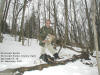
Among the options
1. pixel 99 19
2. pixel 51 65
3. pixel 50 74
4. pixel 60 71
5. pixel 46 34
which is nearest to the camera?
pixel 50 74

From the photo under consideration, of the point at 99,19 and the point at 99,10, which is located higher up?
the point at 99,10

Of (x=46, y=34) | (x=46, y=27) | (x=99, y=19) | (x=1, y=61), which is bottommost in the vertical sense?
(x=1, y=61)

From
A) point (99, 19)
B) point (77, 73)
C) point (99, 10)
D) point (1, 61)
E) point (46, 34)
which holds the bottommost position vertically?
point (77, 73)

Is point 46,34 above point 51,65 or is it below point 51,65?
above

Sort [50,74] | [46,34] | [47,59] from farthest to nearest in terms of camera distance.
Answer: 1. [46,34]
2. [47,59]
3. [50,74]

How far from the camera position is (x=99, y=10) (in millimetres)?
10633

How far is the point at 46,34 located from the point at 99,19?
7904 mm

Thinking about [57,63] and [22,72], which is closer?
[22,72]

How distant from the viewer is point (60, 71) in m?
3.22

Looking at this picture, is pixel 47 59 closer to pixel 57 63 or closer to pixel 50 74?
pixel 57 63

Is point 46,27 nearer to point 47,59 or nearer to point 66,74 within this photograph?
point 47,59

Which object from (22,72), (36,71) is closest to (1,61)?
(22,72)

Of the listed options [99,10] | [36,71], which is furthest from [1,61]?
[99,10]

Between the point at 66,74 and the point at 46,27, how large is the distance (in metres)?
2.13
